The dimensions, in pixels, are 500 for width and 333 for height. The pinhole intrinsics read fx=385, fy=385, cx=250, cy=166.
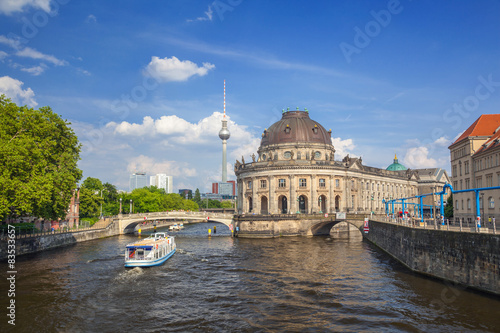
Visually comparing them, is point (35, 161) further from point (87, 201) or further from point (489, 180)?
point (489, 180)

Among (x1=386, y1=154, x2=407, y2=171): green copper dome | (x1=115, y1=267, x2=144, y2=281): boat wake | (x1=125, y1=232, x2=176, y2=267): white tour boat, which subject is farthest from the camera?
(x1=386, y1=154, x2=407, y2=171): green copper dome

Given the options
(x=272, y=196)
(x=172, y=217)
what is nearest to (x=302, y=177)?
(x=272, y=196)

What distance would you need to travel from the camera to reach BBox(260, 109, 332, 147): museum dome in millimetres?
108375

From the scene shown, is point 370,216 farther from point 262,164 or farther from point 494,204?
point 262,164

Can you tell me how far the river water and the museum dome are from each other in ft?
194

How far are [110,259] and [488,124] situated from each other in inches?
2783

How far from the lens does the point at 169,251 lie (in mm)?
56812

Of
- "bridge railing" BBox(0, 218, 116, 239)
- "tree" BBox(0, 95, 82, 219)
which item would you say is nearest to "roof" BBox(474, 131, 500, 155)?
"tree" BBox(0, 95, 82, 219)

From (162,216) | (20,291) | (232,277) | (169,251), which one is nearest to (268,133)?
(162,216)

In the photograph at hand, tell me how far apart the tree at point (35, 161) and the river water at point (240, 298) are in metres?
7.67

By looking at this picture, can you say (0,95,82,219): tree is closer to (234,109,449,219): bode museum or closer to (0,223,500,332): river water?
(0,223,500,332): river water

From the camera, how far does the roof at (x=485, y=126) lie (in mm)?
71500

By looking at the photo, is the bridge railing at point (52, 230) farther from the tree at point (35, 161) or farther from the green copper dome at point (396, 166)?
the green copper dome at point (396, 166)

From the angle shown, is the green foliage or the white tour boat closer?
the white tour boat
